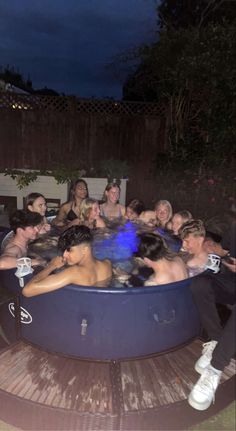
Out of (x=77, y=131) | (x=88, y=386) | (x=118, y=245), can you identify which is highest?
(x=77, y=131)

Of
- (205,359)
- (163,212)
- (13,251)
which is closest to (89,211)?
(163,212)

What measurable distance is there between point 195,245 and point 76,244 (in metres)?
1.24

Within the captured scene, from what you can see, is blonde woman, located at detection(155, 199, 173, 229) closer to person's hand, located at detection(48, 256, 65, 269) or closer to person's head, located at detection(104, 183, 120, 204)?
person's head, located at detection(104, 183, 120, 204)

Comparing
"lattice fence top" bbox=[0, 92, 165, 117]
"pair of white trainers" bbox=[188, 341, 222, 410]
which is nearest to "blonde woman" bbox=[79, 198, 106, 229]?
"pair of white trainers" bbox=[188, 341, 222, 410]

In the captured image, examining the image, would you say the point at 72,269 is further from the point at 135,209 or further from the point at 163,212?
the point at 135,209

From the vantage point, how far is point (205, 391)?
8.34 feet

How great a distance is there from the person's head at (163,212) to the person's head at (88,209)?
84 cm

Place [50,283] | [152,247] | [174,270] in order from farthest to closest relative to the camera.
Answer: [174,270] → [152,247] → [50,283]

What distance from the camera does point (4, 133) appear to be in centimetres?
791

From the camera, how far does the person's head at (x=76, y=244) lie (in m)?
2.69

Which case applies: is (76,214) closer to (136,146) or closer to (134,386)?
(134,386)

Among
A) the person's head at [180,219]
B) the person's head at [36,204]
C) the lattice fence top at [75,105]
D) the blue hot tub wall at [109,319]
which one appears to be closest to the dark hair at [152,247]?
the blue hot tub wall at [109,319]

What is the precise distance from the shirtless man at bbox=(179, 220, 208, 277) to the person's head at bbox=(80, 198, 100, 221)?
167 cm

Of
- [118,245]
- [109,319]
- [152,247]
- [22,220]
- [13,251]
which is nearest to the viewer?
[109,319]
